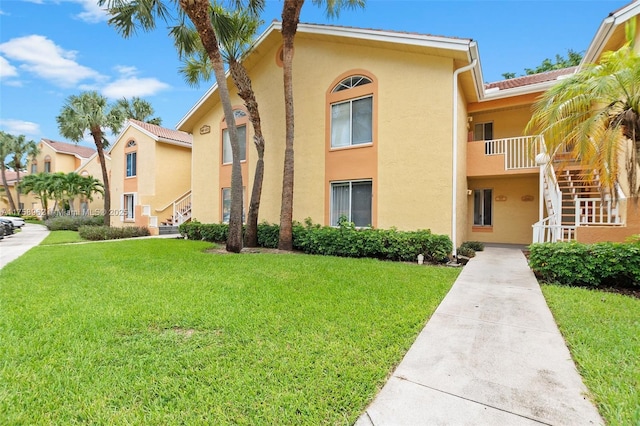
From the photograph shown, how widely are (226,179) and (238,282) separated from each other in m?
9.30

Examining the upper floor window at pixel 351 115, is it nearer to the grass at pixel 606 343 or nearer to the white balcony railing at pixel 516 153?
the white balcony railing at pixel 516 153

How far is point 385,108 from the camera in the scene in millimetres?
10398

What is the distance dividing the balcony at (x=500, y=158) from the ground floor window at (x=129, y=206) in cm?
2214

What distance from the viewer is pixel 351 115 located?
1123 centimetres

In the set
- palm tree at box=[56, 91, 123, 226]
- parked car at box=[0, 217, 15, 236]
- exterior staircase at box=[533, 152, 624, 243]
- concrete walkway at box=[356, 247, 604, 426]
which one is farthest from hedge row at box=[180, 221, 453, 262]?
palm tree at box=[56, 91, 123, 226]

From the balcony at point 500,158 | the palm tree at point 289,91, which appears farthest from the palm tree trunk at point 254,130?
the balcony at point 500,158

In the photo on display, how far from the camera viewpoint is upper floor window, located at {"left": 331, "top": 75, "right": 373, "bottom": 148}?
35.8ft

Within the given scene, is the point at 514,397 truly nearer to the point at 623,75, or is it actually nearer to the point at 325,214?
the point at 623,75

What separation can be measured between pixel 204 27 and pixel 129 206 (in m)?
17.6

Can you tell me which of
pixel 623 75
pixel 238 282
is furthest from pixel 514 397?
pixel 623 75

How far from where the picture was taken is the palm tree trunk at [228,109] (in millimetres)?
9680

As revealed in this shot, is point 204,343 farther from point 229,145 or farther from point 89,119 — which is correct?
point 89,119

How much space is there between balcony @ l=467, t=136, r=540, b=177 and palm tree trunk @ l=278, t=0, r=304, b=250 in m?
6.82

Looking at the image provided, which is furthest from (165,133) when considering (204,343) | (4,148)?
(4,148)
